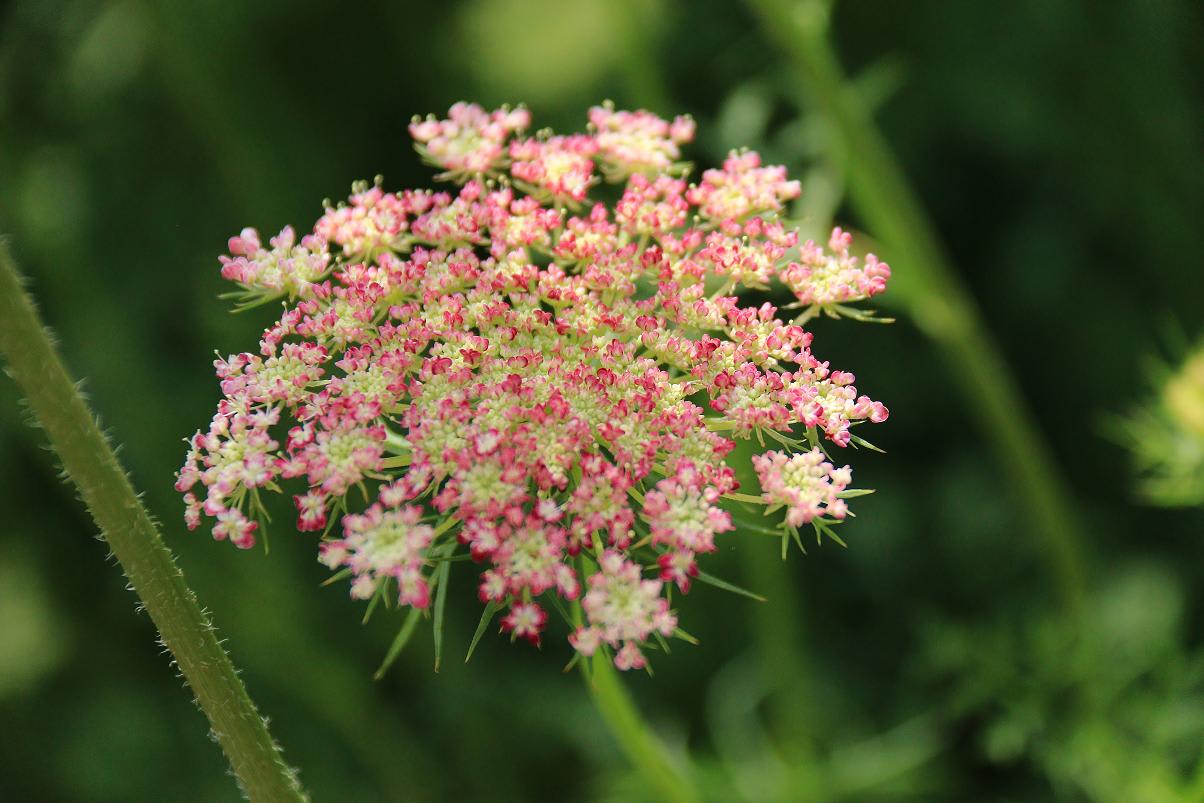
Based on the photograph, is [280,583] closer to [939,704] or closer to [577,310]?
[939,704]

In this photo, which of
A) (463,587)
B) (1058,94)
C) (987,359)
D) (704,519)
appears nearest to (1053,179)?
(1058,94)

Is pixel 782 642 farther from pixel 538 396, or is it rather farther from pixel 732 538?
pixel 538 396

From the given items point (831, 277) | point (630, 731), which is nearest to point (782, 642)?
point (630, 731)

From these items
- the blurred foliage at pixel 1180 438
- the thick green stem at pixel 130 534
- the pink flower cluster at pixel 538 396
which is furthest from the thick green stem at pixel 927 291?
the thick green stem at pixel 130 534

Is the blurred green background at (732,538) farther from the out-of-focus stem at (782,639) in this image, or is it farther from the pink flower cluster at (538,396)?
the pink flower cluster at (538,396)

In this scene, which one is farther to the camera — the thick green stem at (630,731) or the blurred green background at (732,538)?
the blurred green background at (732,538)

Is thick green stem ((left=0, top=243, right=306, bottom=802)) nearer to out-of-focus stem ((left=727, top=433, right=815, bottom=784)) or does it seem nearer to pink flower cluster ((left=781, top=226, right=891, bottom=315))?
pink flower cluster ((left=781, top=226, right=891, bottom=315))
